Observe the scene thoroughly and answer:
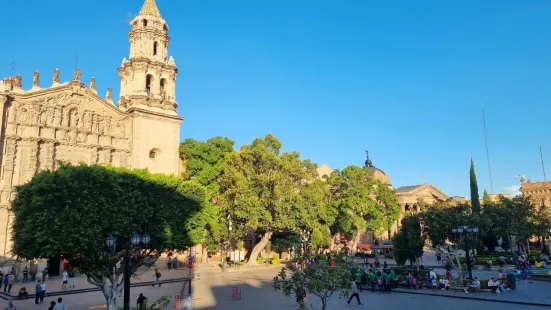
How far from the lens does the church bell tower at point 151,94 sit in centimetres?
4472

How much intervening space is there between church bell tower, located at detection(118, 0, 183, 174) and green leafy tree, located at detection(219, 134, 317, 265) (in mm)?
7437

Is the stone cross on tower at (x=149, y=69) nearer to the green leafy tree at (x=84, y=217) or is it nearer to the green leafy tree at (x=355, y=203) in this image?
the green leafy tree at (x=355, y=203)

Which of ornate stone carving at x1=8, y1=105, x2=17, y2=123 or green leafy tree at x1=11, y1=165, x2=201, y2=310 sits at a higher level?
ornate stone carving at x1=8, y1=105, x2=17, y2=123

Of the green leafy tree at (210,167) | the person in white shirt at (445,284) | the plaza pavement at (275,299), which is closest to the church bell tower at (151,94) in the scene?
the green leafy tree at (210,167)

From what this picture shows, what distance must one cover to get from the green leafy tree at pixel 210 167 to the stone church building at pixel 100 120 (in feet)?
5.54

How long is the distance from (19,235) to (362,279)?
19503 millimetres

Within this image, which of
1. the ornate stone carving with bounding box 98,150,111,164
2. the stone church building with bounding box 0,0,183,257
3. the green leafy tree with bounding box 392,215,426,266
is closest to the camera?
the green leafy tree with bounding box 392,215,426,266

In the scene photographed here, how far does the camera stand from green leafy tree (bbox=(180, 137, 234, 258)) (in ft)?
138

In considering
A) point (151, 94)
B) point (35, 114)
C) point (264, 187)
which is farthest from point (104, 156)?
point (264, 187)

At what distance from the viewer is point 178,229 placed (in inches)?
868

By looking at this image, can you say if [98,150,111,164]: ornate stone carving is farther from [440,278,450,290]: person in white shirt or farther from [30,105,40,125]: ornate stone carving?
[440,278,450,290]: person in white shirt

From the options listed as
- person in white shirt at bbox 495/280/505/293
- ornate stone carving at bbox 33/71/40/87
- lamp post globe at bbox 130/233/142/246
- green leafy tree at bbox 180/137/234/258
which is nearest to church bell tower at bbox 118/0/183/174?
green leafy tree at bbox 180/137/234/258

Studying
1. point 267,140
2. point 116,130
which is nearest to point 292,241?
point 267,140

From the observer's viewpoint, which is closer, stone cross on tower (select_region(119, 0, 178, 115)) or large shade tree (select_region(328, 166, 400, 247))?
stone cross on tower (select_region(119, 0, 178, 115))
